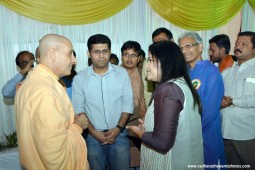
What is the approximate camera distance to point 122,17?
4.82 meters

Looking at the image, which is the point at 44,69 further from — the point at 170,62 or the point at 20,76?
the point at 20,76

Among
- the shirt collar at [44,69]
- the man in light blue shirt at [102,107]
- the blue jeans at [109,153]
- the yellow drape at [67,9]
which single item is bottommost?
the blue jeans at [109,153]

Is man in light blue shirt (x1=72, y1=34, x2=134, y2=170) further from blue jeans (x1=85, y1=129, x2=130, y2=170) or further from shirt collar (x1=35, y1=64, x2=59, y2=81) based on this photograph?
shirt collar (x1=35, y1=64, x2=59, y2=81)

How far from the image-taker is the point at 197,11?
5.16 meters

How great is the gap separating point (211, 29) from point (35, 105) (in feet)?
16.9

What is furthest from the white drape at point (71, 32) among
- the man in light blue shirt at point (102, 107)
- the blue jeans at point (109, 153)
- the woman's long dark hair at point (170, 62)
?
the woman's long dark hair at point (170, 62)

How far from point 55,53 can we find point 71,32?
294 cm

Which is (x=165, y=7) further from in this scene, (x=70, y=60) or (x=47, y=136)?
(x=47, y=136)

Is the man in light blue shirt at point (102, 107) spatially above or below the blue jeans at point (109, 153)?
above

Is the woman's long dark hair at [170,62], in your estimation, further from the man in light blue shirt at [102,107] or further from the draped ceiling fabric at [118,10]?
the draped ceiling fabric at [118,10]

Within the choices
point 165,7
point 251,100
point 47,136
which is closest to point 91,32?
point 165,7

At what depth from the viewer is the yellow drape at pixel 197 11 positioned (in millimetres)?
4902

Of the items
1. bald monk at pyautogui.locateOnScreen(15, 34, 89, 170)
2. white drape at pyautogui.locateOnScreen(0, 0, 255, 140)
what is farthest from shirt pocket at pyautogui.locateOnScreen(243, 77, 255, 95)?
white drape at pyautogui.locateOnScreen(0, 0, 255, 140)

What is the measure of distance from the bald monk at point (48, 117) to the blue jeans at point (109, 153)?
0.74 m
